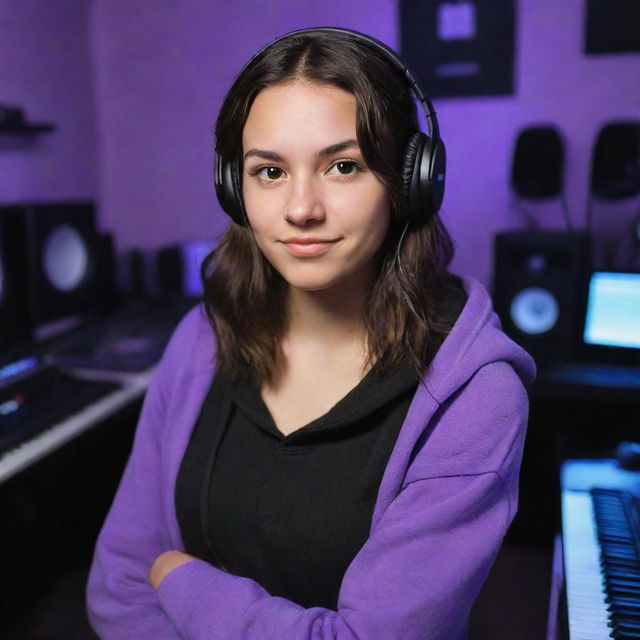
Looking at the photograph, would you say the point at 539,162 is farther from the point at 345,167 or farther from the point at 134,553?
the point at 134,553

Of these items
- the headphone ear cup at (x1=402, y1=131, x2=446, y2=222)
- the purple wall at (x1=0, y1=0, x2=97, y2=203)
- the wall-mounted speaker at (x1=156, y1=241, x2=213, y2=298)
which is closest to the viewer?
the headphone ear cup at (x1=402, y1=131, x2=446, y2=222)

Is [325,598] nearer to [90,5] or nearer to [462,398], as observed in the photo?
[462,398]

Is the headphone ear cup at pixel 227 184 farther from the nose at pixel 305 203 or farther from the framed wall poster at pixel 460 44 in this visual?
the framed wall poster at pixel 460 44

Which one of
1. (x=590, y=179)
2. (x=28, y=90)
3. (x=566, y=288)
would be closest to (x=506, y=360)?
(x=566, y=288)

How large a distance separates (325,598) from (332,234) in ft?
1.63

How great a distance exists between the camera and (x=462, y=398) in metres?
0.86

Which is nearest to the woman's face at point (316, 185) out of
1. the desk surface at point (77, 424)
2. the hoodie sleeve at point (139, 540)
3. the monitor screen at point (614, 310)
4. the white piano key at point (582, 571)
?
the hoodie sleeve at point (139, 540)

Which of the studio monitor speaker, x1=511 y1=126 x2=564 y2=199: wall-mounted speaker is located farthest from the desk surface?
x1=511 y1=126 x2=564 y2=199: wall-mounted speaker

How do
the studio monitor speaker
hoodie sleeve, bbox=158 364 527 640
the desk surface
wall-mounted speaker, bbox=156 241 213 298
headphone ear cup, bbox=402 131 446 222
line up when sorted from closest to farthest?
1. hoodie sleeve, bbox=158 364 527 640
2. headphone ear cup, bbox=402 131 446 222
3. the desk surface
4. the studio monitor speaker
5. wall-mounted speaker, bbox=156 241 213 298

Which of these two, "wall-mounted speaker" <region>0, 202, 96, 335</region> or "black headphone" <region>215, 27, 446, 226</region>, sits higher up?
"black headphone" <region>215, 27, 446, 226</region>

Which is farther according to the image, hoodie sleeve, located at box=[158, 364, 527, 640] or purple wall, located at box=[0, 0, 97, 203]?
purple wall, located at box=[0, 0, 97, 203]

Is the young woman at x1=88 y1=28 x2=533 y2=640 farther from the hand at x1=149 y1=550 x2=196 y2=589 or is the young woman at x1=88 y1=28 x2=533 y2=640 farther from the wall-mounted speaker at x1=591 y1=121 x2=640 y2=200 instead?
the wall-mounted speaker at x1=591 y1=121 x2=640 y2=200

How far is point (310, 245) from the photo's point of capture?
34.1 inches

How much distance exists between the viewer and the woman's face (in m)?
0.85
